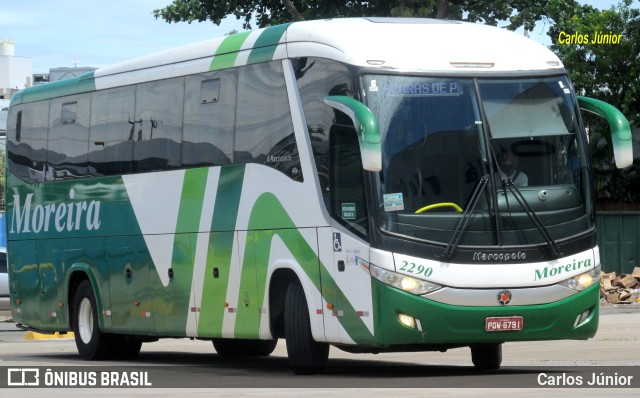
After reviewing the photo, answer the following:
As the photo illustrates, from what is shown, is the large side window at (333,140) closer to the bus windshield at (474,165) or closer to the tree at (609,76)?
the bus windshield at (474,165)

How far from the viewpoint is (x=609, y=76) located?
135 ft

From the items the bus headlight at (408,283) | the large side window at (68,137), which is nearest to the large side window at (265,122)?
the bus headlight at (408,283)

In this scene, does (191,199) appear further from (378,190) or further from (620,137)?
(620,137)

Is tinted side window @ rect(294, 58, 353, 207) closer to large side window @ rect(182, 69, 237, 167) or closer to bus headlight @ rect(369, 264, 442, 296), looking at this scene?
bus headlight @ rect(369, 264, 442, 296)

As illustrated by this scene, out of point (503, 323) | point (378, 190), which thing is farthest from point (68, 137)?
point (503, 323)

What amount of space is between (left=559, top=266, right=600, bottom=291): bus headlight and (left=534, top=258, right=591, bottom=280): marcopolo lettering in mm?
91

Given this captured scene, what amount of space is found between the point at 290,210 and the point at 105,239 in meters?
5.42

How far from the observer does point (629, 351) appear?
19.1 meters

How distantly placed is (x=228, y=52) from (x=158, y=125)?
1.92m

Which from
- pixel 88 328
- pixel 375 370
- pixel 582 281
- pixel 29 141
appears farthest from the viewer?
pixel 29 141

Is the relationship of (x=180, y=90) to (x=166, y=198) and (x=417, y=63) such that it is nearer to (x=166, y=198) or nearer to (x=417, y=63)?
(x=166, y=198)

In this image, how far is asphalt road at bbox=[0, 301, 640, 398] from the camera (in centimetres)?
1352

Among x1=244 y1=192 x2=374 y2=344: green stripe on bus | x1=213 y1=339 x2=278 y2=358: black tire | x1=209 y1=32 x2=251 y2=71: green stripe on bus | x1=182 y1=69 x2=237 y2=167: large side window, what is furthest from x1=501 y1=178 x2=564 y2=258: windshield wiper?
x1=213 y1=339 x2=278 y2=358: black tire

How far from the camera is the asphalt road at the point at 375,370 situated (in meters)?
13.5
